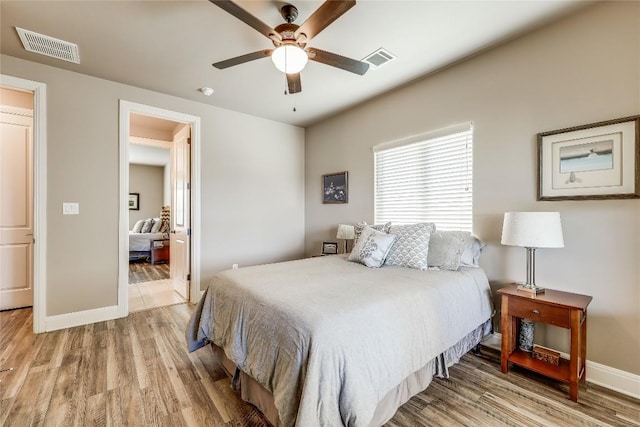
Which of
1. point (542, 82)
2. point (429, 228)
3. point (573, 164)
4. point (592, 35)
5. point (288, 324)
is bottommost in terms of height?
point (288, 324)

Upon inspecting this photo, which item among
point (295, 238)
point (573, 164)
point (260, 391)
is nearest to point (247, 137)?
point (295, 238)

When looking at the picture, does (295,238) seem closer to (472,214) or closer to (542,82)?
(472,214)

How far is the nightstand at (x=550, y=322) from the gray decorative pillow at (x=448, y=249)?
41 centimetres

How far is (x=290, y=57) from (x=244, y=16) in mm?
417

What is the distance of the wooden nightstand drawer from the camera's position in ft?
6.03

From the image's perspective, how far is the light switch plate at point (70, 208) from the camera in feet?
9.59

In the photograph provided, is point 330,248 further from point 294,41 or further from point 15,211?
point 15,211

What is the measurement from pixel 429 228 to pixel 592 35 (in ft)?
5.94

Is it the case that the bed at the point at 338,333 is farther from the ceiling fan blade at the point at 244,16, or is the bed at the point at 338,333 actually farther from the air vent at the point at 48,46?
the air vent at the point at 48,46

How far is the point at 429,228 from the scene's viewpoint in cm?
260

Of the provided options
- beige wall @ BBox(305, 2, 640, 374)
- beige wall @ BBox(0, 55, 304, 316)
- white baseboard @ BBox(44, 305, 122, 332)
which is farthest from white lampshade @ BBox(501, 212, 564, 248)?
white baseboard @ BBox(44, 305, 122, 332)

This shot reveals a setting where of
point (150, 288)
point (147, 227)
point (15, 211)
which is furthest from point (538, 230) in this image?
point (147, 227)

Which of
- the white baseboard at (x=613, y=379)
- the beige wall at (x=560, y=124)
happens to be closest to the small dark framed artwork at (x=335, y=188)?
the beige wall at (x=560, y=124)

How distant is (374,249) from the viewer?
2.59 metres
